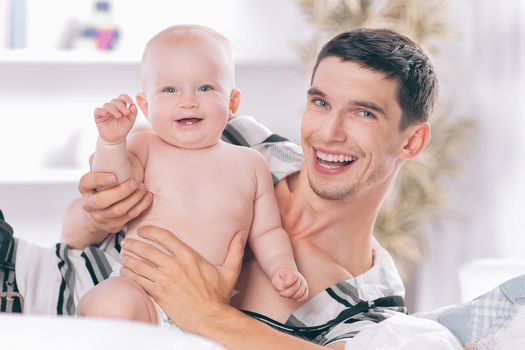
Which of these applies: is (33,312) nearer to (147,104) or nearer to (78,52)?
(147,104)

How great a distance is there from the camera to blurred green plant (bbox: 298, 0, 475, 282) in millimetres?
3812

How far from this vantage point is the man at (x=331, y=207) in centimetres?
178

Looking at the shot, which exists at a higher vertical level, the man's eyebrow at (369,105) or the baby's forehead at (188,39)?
the baby's forehead at (188,39)

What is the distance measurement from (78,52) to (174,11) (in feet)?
1.71

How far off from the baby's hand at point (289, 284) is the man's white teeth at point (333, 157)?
0.34m

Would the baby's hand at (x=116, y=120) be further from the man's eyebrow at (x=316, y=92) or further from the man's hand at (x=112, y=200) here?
the man's eyebrow at (x=316, y=92)

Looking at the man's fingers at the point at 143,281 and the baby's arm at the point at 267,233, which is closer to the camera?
the man's fingers at the point at 143,281

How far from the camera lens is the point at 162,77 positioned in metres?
1.82

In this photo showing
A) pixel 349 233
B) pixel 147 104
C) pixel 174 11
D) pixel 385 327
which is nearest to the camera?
pixel 385 327

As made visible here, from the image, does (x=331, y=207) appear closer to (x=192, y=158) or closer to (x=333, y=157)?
(x=333, y=157)

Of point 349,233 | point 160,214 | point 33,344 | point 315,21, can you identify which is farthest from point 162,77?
point 315,21

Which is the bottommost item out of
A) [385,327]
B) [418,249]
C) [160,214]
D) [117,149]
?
[418,249]

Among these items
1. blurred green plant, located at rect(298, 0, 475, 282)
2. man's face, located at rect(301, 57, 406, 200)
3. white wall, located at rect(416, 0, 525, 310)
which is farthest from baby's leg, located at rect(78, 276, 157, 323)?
white wall, located at rect(416, 0, 525, 310)

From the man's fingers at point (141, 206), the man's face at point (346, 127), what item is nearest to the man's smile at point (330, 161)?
the man's face at point (346, 127)
